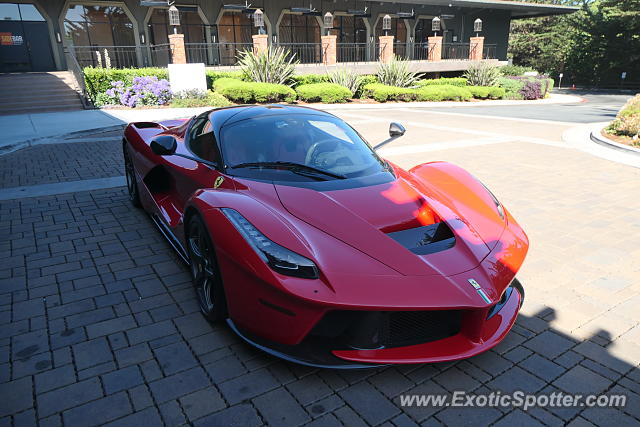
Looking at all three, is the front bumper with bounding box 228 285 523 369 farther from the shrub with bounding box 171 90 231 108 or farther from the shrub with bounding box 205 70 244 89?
the shrub with bounding box 205 70 244 89

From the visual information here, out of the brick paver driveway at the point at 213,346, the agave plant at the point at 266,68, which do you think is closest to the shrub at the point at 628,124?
the brick paver driveway at the point at 213,346

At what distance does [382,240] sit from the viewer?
262 centimetres

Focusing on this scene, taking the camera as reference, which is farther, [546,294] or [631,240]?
[631,240]

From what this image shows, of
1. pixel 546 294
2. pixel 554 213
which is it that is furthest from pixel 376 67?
pixel 546 294

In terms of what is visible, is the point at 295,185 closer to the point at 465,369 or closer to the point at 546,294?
the point at 465,369

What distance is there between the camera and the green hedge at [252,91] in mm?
17797

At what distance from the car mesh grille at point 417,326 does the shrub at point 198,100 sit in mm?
15597

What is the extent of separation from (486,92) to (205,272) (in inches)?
963

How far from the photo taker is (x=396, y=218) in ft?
9.41

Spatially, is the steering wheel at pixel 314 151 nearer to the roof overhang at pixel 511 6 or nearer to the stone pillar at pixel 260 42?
the stone pillar at pixel 260 42

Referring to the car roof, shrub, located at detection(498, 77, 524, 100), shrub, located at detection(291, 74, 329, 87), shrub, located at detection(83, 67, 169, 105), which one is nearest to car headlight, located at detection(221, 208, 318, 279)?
the car roof

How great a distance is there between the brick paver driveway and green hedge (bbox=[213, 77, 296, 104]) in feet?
43.6

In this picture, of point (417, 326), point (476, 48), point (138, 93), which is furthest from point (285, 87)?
point (476, 48)

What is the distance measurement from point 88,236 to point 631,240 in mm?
5581
